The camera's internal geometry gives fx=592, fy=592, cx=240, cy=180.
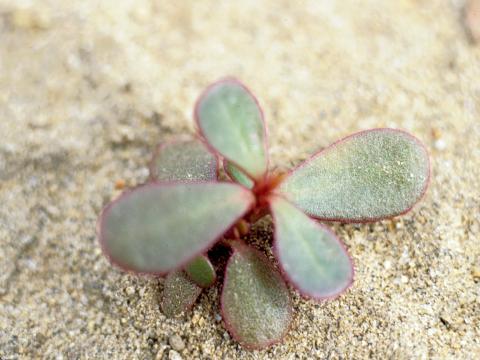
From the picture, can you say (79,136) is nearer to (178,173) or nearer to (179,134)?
(179,134)

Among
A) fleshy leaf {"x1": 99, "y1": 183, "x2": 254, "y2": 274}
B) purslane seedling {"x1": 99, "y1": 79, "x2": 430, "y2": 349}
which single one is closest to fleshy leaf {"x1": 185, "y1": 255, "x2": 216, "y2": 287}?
purslane seedling {"x1": 99, "y1": 79, "x2": 430, "y2": 349}

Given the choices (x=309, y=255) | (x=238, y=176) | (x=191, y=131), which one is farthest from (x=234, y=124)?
(x=191, y=131)

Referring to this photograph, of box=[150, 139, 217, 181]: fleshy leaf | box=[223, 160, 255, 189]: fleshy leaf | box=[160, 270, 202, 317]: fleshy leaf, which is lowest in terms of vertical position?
box=[160, 270, 202, 317]: fleshy leaf

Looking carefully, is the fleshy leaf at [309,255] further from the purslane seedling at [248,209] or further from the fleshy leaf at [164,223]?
the fleshy leaf at [164,223]

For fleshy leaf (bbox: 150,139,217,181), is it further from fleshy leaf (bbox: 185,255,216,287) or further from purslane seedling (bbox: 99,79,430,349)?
fleshy leaf (bbox: 185,255,216,287)

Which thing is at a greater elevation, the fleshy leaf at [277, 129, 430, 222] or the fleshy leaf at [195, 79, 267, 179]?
the fleshy leaf at [195, 79, 267, 179]

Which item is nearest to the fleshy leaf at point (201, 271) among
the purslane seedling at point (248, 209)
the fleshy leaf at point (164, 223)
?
the purslane seedling at point (248, 209)
